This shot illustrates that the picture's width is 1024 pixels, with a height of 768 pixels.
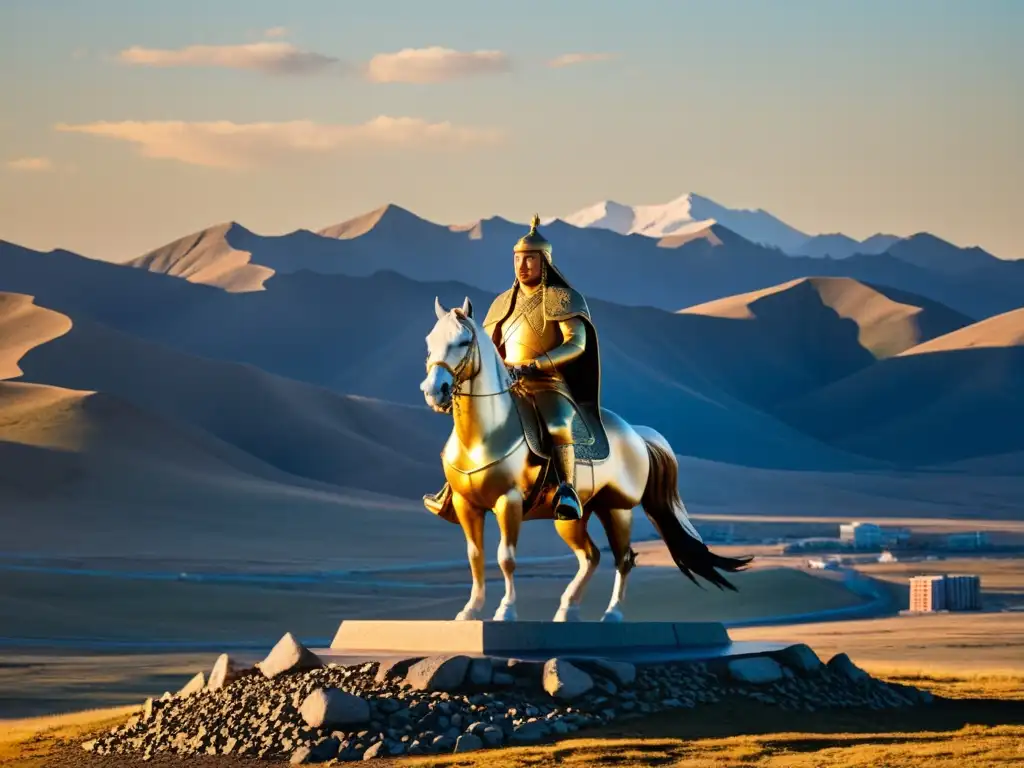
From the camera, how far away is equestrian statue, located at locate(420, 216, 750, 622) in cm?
1753

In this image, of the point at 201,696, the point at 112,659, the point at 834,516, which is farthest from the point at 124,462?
the point at 201,696

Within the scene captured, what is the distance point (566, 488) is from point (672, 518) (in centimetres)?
245

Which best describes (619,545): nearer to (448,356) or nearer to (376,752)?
(448,356)

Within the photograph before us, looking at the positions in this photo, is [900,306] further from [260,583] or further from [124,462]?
[260,583]

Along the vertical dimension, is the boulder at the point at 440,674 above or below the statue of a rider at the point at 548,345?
below

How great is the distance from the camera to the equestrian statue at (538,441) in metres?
17.5

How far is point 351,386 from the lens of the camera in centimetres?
15350

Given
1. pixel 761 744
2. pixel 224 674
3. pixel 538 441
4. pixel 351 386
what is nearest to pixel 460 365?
pixel 538 441

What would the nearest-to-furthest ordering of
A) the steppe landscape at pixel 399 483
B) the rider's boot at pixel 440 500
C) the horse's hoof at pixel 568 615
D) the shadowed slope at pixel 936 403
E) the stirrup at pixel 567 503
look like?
1. the stirrup at pixel 567 503
2. the rider's boot at pixel 440 500
3. the horse's hoof at pixel 568 615
4. the steppe landscape at pixel 399 483
5. the shadowed slope at pixel 936 403

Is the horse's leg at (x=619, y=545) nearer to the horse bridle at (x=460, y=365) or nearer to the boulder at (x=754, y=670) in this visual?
the boulder at (x=754, y=670)

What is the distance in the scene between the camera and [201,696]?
18109 millimetres

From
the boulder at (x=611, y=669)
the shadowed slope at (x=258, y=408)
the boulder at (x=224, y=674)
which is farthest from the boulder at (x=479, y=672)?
the shadowed slope at (x=258, y=408)

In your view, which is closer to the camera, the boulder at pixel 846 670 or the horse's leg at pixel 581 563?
the horse's leg at pixel 581 563

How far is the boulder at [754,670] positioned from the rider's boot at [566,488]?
2.11m
